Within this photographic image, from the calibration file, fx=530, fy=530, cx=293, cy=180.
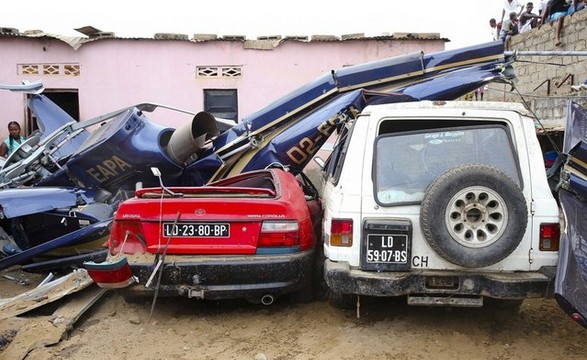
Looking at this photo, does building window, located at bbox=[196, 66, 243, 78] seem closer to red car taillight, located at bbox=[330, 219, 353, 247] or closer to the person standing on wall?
the person standing on wall

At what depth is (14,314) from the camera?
443 centimetres

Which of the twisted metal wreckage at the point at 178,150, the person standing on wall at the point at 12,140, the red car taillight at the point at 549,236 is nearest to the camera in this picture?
the red car taillight at the point at 549,236

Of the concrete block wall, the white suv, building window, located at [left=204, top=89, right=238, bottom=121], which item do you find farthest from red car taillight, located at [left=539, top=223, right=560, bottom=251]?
building window, located at [left=204, top=89, right=238, bottom=121]

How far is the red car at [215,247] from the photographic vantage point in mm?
3876

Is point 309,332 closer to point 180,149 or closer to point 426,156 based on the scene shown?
point 426,156

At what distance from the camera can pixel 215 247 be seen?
12.9 feet

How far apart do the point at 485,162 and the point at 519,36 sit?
8202 mm

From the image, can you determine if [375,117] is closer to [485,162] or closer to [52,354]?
[485,162]

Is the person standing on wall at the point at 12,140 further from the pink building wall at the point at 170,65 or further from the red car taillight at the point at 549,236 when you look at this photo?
the red car taillight at the point at 549,236

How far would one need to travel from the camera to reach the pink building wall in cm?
1173

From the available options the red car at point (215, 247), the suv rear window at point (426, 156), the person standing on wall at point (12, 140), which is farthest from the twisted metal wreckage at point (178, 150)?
the person standing on wall at point (12, 140)

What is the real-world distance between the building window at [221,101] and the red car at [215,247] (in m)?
8.16

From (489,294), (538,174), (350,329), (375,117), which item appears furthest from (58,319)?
(538,174)

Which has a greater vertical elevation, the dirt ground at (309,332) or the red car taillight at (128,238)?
the red car taillight at (128,238)
